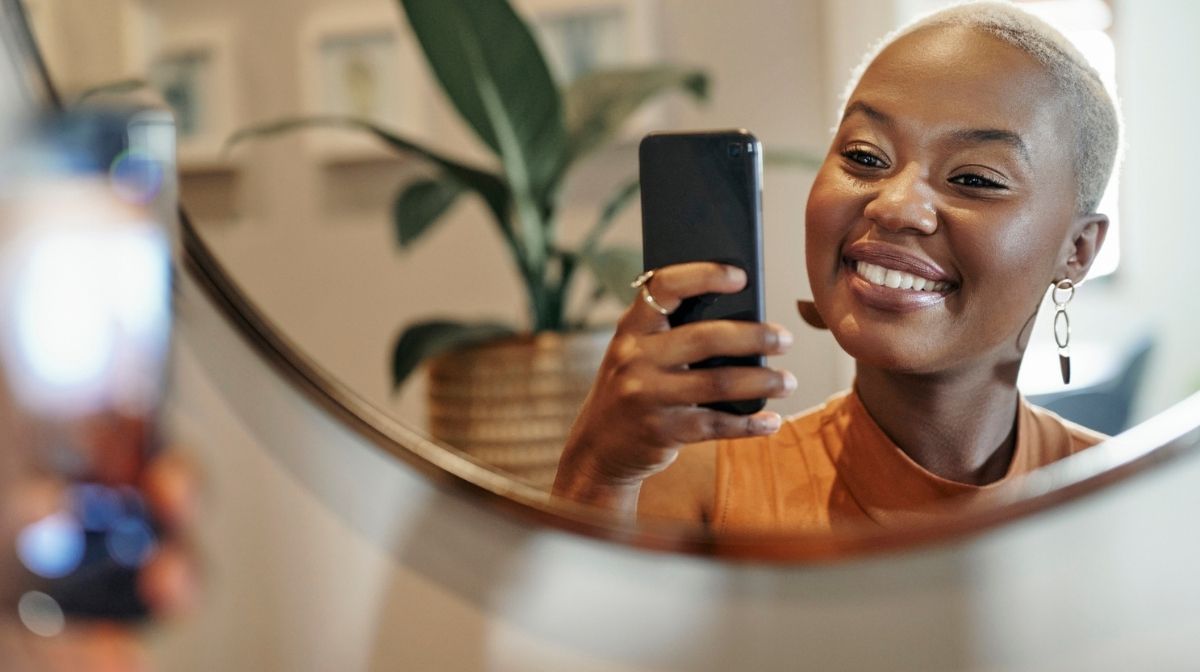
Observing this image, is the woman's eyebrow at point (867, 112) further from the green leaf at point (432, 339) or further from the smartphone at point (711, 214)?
the green leaf at point (432, 339)

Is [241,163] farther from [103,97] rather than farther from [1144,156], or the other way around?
[1144,156]

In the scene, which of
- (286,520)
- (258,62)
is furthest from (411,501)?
(258,62)

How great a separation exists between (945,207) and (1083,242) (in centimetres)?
4

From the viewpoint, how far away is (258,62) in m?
0.39

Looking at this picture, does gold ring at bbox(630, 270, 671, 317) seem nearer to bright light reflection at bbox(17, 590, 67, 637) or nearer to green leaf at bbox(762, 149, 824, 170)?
green leaf at bbox(762, 149, 824, 170)

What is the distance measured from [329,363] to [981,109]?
0.24 meters

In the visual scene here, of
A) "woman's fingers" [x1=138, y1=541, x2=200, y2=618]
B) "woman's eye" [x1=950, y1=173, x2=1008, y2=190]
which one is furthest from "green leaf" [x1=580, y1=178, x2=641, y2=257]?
"woman's fingers" [x1=138, y1=541, x2=200, y2=618]

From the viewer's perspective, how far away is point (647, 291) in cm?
32

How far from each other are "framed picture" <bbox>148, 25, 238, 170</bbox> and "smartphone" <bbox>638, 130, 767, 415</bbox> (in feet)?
0.56

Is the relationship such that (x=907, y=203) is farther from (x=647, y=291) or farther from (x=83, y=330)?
(x=83, y=330)

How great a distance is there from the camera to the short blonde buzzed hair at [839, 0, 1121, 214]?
11.2 inches

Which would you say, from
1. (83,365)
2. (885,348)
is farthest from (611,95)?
(83,365)

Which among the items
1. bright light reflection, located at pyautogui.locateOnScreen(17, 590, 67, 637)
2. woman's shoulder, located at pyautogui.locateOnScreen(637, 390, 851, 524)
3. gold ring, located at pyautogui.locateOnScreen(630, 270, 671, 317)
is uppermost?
gold ring, located at pyautogui.locateOnScreen(630, 270, 671, 317)

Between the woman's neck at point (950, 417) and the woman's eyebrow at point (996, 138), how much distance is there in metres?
0.06
